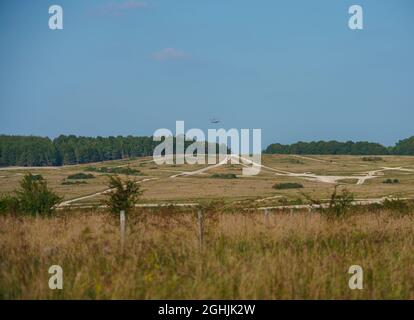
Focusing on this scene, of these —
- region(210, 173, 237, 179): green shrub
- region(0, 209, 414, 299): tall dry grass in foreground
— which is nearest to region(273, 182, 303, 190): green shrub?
region(210, 173, 237, 179): green shrub

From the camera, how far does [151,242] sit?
11.1 meters

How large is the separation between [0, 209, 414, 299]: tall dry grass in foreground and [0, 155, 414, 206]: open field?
46.9 m

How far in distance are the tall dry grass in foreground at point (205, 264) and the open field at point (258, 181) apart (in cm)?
4692

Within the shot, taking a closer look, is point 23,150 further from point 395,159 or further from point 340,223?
point 340,223

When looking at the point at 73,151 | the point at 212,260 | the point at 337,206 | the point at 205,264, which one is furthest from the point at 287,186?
the point at 73,151

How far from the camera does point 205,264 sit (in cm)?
933

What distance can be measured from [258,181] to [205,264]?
305ft

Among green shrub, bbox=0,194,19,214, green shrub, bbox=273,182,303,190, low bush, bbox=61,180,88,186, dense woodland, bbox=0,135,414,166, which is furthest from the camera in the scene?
dense woodland, bbox=0,135,414,166

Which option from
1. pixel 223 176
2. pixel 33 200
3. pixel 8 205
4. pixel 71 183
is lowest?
pixel 71 183

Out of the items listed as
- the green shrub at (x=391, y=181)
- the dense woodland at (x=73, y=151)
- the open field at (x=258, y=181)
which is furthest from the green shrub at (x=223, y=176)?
the dense woodland at (x=73, y=151)

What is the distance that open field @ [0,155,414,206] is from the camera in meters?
71.8

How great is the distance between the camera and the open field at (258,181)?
71.8m

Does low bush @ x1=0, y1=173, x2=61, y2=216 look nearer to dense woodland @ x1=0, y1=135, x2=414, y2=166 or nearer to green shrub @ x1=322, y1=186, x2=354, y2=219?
green shrub @ x1=322, y1=186, x2=354, y2=219

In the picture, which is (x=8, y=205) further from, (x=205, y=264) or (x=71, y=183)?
(x=71, y=183)
